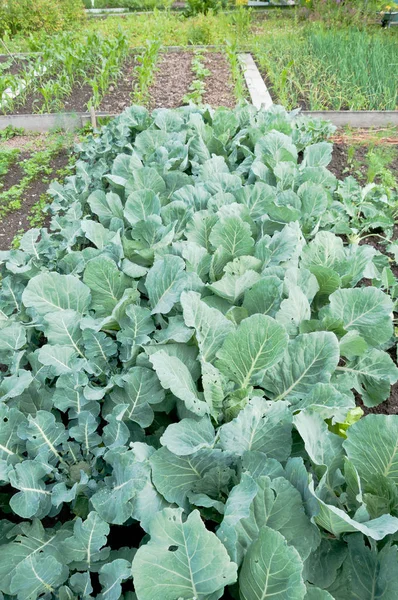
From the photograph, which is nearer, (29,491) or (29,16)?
(29,491)

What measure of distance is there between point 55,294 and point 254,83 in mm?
5683

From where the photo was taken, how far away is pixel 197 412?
4.91ft

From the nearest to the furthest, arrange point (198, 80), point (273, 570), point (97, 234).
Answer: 1. point (273, 570)
2. point (97, 234)
3. point (198, 80)

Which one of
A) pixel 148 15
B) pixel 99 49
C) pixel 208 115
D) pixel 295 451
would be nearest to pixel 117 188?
pixel 208 115

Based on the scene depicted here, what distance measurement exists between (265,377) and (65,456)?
78 cm

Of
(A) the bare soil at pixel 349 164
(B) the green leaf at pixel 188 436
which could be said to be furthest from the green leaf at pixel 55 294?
(A) the bare soil at pixel 349 164

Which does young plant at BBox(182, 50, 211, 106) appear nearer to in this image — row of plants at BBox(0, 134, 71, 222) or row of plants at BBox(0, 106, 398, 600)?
row of plants at BBox(0, 134, 71, 222)

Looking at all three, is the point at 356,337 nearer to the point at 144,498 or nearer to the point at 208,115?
the point at 144,498

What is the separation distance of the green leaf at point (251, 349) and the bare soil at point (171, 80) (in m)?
5.25

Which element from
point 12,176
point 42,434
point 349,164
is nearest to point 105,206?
point 42,434

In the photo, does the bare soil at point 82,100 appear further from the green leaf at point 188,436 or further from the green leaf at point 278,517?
the green leaf at point 278,517

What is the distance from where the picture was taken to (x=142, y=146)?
3297 mm

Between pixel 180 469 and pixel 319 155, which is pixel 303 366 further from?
pixel 319 155

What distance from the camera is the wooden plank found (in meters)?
5.92
